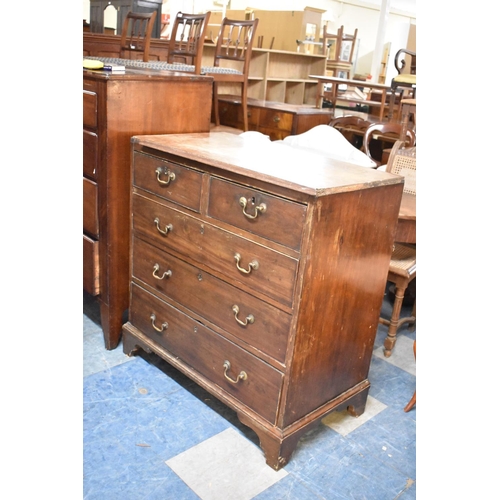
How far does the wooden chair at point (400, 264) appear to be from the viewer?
249 centimetres

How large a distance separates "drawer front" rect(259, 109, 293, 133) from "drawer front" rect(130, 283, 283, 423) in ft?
9.14

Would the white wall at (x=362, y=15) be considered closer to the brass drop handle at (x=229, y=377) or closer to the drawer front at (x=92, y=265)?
the drawer front at (x=92, y=265)

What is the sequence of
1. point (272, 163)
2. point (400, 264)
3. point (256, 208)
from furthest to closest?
point (400, 264) → point (272, 163) → point (256, 208)

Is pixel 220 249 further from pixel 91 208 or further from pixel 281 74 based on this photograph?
pixel 281 74

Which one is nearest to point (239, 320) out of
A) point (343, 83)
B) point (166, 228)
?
point (166, 228)

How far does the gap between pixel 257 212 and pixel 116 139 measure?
841mm

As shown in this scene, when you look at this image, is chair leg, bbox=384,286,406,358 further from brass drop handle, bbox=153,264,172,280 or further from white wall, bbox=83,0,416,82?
white wall, bbox=83,0,416,82

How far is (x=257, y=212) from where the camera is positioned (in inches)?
66.1

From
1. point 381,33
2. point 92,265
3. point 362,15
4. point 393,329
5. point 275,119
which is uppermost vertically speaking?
point 362,15
